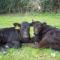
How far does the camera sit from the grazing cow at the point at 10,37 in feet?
26.4

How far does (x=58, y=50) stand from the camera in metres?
7.68

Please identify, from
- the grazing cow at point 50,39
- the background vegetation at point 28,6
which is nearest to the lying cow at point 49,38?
the grazing cow at point 50,39

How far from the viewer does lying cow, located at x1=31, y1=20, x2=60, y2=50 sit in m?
7.71

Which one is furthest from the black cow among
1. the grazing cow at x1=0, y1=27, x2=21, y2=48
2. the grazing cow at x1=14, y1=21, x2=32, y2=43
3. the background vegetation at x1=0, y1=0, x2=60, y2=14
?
the background vegetation at x1=0, y1=0, x2=60, y2=14

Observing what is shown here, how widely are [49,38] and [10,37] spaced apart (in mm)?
1302

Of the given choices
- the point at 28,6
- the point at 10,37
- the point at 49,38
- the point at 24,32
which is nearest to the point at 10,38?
the point at 10,37

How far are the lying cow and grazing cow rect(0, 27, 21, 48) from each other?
2.33 ft

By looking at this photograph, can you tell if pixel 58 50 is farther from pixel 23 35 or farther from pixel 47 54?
pixel 23 35

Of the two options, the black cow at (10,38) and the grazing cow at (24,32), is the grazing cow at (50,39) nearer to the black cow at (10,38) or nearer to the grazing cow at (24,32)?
the grazing cow at (24,32)

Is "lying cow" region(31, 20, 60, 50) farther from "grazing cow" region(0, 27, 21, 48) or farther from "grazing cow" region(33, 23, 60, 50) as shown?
"grazing cow" region(0, 27, 21, 48)

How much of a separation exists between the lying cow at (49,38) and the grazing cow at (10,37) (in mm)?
711

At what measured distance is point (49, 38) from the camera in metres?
7.86

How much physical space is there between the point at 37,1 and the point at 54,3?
1141 millimetres

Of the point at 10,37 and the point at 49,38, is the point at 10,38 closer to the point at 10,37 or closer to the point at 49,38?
the point at 10,37
